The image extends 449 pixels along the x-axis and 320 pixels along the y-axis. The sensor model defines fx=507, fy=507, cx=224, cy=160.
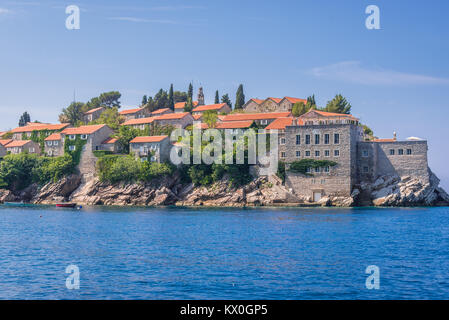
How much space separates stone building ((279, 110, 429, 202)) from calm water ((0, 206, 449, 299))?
18.7m

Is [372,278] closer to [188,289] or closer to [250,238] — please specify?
[188,289]

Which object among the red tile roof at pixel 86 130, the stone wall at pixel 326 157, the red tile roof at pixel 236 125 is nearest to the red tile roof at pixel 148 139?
the red tile roof at pixel 86 130

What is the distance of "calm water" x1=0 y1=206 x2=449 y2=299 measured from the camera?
74.8 ft

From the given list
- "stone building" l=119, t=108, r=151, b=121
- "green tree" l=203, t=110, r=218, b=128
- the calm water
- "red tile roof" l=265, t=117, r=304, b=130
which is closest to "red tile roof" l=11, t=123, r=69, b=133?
"stone building" l=119, t=108, r=151, b=121

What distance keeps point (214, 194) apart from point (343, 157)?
70.5 ft

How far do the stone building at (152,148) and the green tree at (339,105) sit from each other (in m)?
34.8

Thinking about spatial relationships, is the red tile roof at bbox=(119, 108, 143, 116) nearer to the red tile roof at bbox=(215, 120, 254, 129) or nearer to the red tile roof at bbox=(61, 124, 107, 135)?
the red tile roof at bbox=(61, 124, 107, 135)

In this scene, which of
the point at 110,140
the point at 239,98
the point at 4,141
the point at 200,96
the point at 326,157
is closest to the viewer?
the point at 326,157

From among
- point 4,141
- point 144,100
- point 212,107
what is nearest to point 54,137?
point 4,141

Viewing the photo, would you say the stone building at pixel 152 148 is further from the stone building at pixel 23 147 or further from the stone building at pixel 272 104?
the stone building at pixel 272 104

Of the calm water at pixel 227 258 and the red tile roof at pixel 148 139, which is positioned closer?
the calm water at pixel 227 258

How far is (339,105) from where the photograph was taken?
103 meters

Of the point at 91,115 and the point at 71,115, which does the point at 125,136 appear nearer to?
the point at 91,115

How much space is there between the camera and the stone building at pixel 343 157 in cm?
7375
